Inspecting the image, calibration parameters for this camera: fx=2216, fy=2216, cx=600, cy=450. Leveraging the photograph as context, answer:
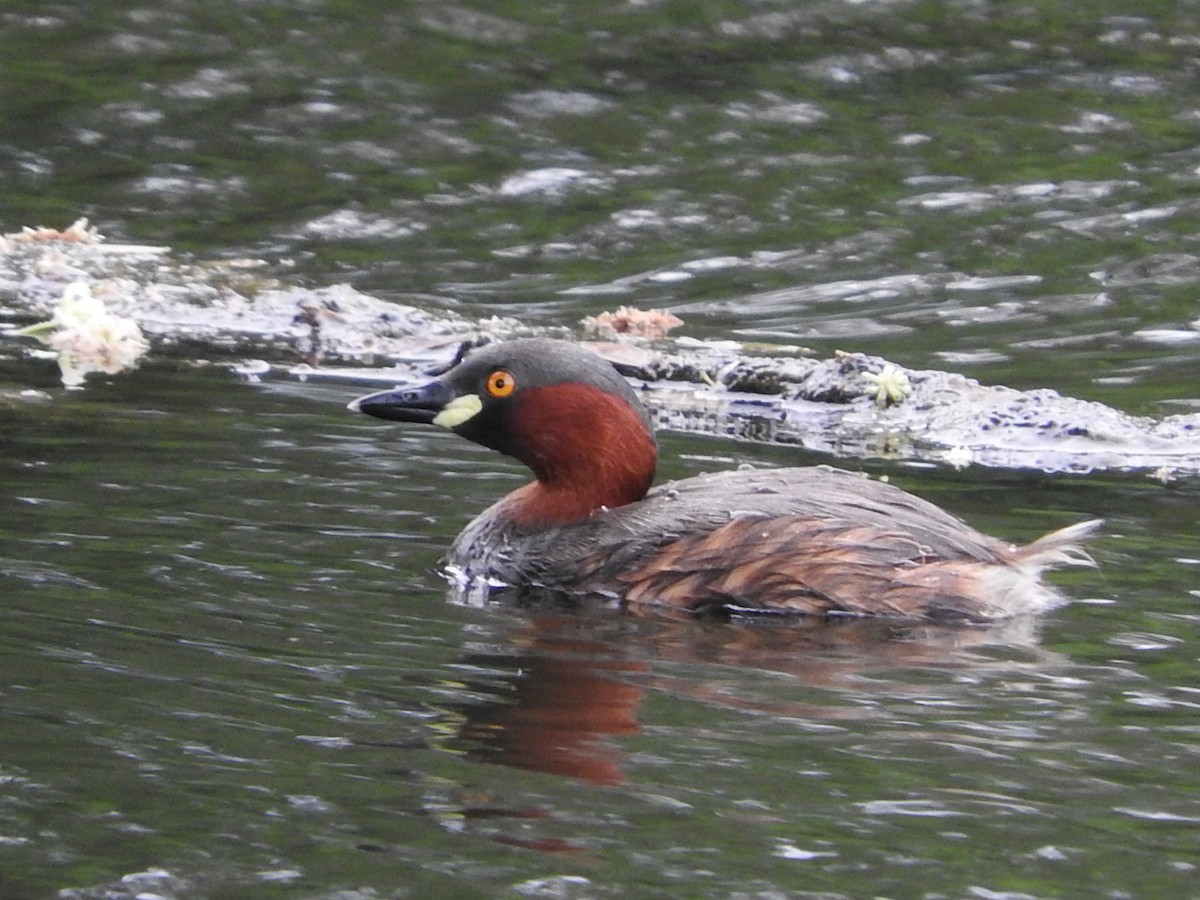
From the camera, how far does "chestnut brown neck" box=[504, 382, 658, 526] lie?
6.85 meters

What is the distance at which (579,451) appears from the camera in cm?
689

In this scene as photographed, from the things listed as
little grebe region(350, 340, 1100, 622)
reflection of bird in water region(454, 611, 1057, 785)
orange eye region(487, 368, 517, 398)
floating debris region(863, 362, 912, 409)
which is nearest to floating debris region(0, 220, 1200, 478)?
floating debris region(863, 362, 912, 409)

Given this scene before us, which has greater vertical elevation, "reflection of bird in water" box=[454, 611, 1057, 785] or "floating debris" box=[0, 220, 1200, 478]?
"floating debris" box=[0, 220, 1200, 478]

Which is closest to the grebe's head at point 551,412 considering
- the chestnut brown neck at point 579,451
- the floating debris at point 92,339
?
the chestnut brown neck at point 579,451

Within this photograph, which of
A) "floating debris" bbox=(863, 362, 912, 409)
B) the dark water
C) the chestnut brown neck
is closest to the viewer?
the dark water

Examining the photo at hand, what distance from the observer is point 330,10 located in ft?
55.5

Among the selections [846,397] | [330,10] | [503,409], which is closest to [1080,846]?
[503,409]

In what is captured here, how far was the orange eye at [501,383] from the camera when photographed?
695cm

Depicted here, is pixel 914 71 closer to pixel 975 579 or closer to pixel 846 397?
pixel 846 397

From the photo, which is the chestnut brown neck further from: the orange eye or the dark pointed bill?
the dark pointed bill

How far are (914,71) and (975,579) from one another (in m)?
10.1

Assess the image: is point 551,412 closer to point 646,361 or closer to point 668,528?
point 668,528

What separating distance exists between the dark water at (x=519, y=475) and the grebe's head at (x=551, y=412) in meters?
0.41

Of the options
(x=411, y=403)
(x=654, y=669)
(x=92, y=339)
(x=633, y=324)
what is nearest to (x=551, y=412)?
(x=411, y=403)
